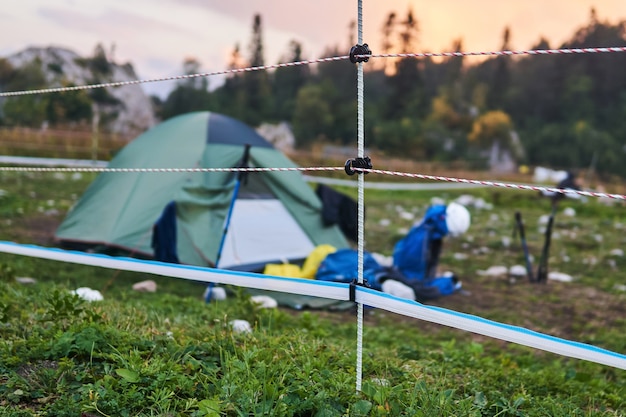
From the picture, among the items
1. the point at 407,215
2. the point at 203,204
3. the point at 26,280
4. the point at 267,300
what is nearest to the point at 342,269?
the point at 267,300

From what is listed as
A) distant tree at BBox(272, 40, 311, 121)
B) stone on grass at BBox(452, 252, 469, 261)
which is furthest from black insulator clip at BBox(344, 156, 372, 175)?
distant tree at BBox(272, 40, 311, 121)

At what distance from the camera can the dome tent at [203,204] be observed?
6.63 meters

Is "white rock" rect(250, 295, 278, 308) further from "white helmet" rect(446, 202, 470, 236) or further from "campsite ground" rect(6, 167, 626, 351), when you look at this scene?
"white helmet" rect(446, 202, 470, 236)

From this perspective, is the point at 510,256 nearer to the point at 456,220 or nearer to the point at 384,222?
the point at 456,220

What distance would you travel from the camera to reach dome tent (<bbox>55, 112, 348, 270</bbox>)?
21.7ft

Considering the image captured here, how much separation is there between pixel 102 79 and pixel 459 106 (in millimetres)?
38209

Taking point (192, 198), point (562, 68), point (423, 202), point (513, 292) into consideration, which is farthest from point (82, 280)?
point (562, 68)

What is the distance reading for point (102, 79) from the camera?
51.7 metres

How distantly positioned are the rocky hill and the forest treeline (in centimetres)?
329

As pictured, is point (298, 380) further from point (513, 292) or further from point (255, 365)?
point (513, 292)

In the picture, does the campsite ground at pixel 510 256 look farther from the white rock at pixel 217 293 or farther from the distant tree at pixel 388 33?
the distant tree at pixel 388 33

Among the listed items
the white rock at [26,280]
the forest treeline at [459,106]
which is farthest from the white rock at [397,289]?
the forest treeline at [459,106]

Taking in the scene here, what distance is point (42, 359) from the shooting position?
8.27 feet

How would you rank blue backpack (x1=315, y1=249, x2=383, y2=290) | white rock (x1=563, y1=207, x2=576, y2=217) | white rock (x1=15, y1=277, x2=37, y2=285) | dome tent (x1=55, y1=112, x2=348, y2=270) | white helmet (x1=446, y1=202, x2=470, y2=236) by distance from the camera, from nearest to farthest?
white rock (x1=15, y1=277, x2=37, y2=285)
blue backpack (x1=315, y1=249, x2=383, y2=290)
white helmet (x1=446, y1=202, x2=470, y2=236)
dome tent (x1=55, y1=112, x2=348, y2=270)
white rock (x1=563, y1=207, x2=576, y2=217)
